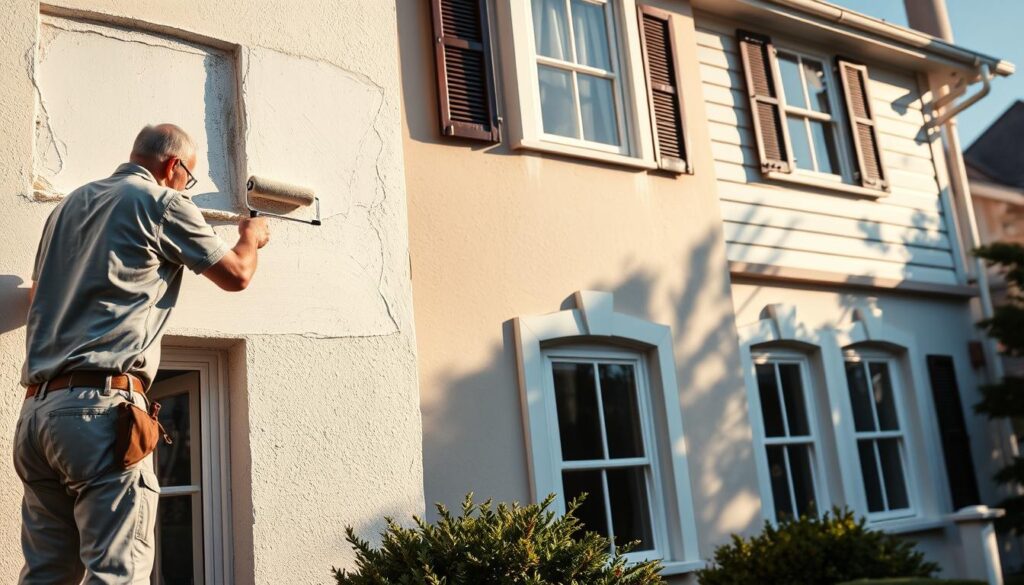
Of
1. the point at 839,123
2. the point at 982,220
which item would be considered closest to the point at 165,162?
the point at 839,123

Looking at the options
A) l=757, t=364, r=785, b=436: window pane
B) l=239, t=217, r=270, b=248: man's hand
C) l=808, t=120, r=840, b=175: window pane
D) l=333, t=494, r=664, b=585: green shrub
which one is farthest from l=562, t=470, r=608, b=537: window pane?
l=808, t=120, r=840, b=175: window pane

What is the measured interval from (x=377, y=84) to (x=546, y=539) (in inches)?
112

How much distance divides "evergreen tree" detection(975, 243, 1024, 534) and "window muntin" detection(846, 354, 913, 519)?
37.6 inches

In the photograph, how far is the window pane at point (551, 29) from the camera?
810cm

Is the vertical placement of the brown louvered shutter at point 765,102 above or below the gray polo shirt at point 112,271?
above

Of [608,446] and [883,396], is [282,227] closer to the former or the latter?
[608,446]

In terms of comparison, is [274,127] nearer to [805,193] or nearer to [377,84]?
[377,84]

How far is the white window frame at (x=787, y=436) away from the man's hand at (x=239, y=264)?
520cm

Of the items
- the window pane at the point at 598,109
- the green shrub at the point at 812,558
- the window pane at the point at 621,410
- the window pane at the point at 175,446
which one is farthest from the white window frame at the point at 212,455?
the window pane at the point at 598,109

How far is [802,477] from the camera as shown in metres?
9.08

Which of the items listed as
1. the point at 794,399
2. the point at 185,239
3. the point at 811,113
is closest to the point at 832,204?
the point at 811,113

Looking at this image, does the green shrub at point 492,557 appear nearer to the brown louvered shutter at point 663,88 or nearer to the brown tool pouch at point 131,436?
the brown tool pouch at point 131,436

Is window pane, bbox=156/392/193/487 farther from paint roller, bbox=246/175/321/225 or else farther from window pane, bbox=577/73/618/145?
window pane, bbox=577/73/618/145

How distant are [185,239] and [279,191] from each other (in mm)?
1339
